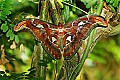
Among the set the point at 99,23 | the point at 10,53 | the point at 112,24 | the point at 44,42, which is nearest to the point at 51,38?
the point at 44,42

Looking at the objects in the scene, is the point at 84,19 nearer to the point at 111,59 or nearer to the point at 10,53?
the point at 10,53

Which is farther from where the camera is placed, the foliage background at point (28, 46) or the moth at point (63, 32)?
the foliage background at point (28, 46)

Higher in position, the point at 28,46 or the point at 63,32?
the point at 63,32

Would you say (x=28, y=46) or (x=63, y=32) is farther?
(x=28, y=46)

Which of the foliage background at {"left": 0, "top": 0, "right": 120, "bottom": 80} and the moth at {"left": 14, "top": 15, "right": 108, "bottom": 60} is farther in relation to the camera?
the foliage background at {"left": 0, "top": 0, "right": 120, "bottom": 80}
